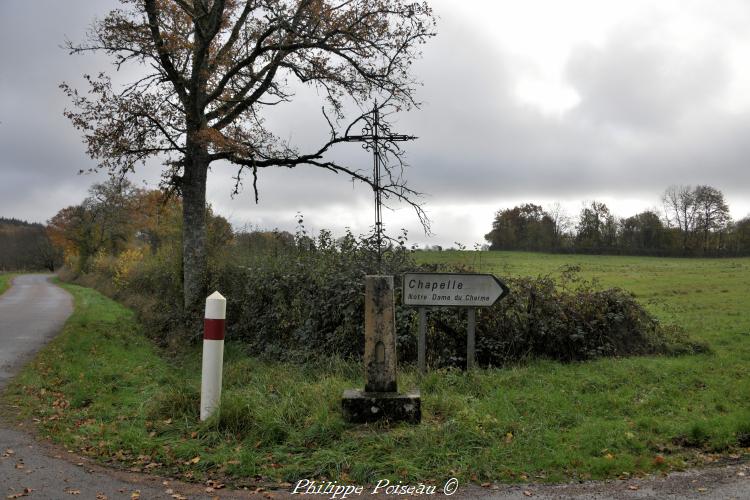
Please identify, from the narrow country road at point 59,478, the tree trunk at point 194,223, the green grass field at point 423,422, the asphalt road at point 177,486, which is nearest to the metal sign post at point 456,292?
the green grass field at point 423,422

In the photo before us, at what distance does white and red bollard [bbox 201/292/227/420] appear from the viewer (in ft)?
20.3

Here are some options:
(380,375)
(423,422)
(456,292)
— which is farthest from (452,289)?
(423,422)

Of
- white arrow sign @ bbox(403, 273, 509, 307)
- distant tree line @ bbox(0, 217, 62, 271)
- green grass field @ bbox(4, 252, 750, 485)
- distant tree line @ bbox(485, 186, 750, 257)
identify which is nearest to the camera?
green grass field @ bbox(4, 252, 750, 485)

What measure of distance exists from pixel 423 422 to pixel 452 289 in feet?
11.4

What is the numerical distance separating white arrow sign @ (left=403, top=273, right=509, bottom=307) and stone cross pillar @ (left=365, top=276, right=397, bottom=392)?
9.05 feet

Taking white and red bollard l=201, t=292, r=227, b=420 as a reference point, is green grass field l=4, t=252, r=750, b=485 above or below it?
below

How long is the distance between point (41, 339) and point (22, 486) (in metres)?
10.2

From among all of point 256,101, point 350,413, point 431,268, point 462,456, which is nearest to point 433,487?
point 462,456

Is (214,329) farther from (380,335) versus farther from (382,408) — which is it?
(382,408)

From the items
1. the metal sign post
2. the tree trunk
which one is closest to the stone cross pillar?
the metal sign post

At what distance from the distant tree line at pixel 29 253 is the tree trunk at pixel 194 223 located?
269 feet

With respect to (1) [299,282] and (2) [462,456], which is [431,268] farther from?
(2) [462,456]

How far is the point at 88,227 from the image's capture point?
52938 mm

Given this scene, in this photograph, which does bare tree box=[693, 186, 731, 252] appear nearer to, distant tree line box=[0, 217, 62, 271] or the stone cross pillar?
the stone cross pillar
